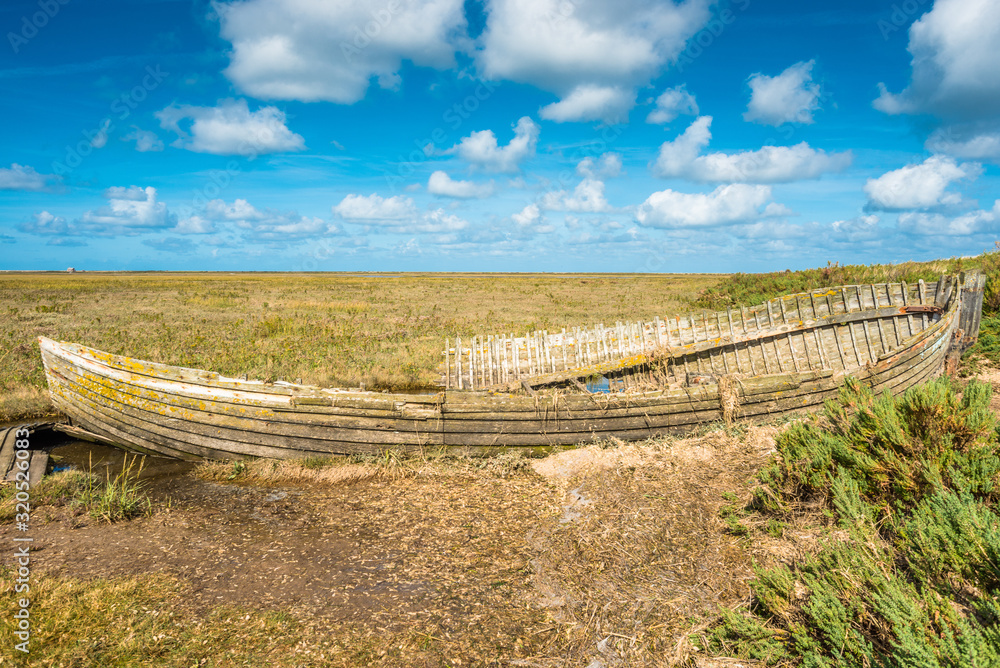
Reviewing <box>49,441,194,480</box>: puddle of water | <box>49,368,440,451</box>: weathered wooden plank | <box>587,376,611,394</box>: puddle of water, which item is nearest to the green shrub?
<box>587,376,611,394</box>: puddle of water

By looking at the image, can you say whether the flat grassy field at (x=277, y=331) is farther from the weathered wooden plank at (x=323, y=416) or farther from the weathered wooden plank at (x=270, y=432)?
the weathered wooden plank at (x=323, y=416)

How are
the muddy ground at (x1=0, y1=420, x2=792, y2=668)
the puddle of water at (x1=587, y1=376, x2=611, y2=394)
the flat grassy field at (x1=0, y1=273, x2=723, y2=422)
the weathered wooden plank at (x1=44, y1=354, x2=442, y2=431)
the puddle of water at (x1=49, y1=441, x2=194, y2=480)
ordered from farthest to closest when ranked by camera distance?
the flat grassy field at (x1=0, y1=273, x2=723, y2=422), the puddle of water at (x1=587, y1=376, x2=611, y2=394), the puddle of water at (x1=49, y1=441, x2=194, y2=480), the weathered wooden plank at (x1=44, y1=354, x2=442, y2=431), the muddy ground at (x1=0, y1=420, x2=792, y2=668)

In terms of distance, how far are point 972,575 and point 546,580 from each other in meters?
3.42

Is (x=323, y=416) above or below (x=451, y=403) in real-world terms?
below

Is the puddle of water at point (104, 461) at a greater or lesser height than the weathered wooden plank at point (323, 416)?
lesser

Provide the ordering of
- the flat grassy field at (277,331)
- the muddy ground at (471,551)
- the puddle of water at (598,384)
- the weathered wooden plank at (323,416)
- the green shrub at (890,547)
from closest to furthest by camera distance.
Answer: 1. the green shrub at (890,547)
2. the muddy ground at (471,551)
3. the weathered wooden plank at (323,416)
4. the puddle of water at (598,384)
5. the flat grassy field at (277,331)

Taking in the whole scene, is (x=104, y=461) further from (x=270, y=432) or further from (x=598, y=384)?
(x=598, y=384)

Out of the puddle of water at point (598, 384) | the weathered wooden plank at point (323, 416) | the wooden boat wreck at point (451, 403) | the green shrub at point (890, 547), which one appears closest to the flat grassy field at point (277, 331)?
the wooden boat wreck at point (451, 403)

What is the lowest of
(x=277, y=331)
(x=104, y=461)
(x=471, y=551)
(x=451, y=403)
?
(x=471, y=551)

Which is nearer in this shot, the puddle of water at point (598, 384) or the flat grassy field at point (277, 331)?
the puddle of water at point (598, 384)

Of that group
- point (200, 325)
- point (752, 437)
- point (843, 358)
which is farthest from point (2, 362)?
point (843, 358)

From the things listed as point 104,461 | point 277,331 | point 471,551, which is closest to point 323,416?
point 471,551

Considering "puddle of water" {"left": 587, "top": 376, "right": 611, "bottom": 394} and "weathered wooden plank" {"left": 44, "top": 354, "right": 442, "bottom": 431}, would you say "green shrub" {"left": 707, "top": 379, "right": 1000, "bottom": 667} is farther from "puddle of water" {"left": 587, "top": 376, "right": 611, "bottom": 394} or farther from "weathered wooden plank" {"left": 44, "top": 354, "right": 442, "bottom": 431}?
"weathered wooden plank" {"left": 44, "top": 354, "right": 442, "bottom": 431}

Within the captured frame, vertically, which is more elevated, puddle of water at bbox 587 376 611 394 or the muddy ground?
puddle of water at bbox 587 376 611 394
